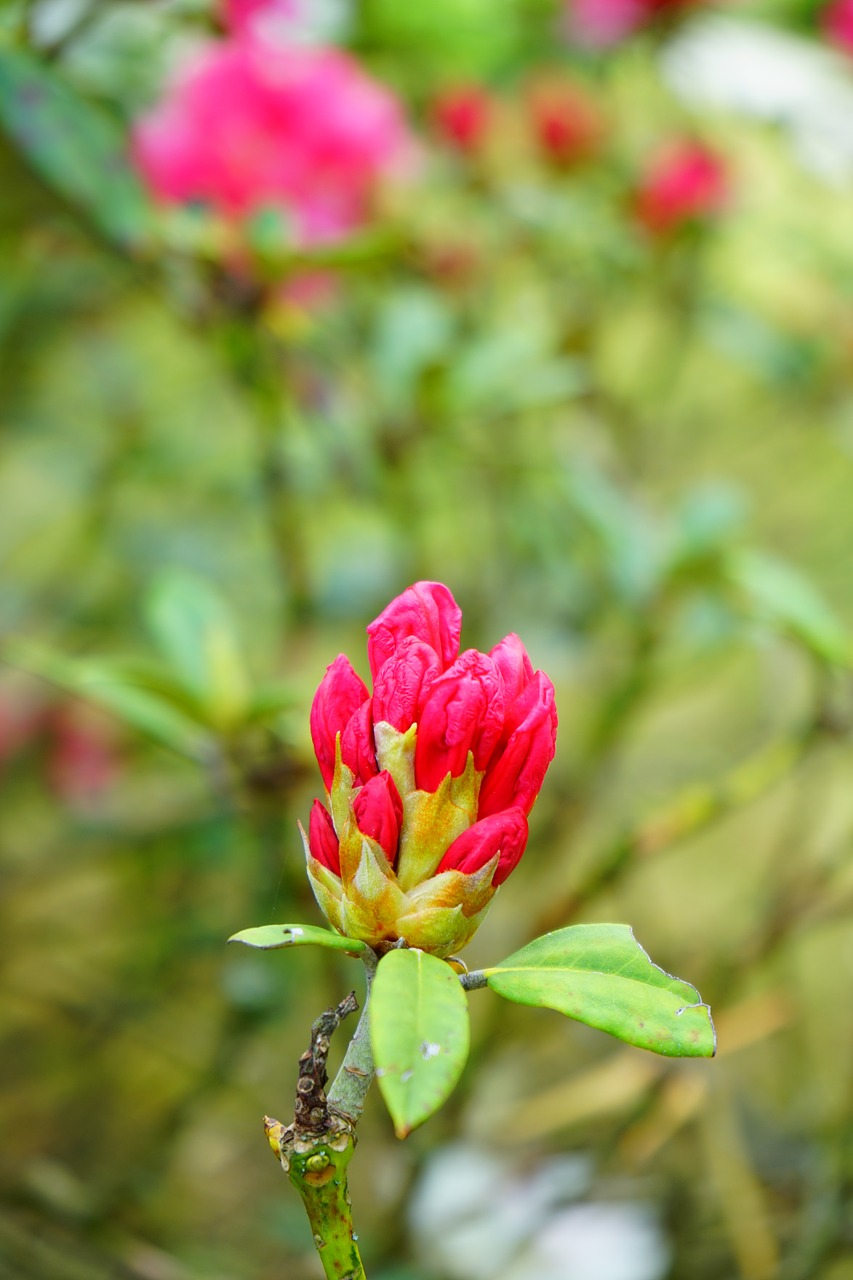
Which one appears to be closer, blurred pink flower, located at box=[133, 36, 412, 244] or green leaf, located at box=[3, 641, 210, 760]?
green leaf, located at box=[3, 641, 210, 760]

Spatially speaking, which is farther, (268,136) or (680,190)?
(680,190)

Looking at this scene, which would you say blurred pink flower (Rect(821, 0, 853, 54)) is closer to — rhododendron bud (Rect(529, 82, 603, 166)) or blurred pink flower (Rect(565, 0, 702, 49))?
blurred pink flower (Rect(565, 0, 702, 49))

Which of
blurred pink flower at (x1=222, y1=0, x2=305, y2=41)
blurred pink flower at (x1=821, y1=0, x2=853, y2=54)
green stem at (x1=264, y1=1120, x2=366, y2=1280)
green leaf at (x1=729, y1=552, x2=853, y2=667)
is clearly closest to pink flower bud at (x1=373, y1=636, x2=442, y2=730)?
green stem at (x1=264, y1=1120, x2=366, y2=1280)

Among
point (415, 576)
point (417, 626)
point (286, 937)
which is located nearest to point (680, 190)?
point (415, 576)

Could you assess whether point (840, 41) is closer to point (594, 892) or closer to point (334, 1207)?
point (594, 892)

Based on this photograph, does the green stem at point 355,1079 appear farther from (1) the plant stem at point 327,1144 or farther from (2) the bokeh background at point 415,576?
(2) the bokeh background at point 415,576

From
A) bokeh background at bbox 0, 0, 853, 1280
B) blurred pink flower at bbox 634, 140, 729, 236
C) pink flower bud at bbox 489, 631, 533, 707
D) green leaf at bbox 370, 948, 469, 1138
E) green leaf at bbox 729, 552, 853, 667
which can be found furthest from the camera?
blurred pink flower at bbox 634, 140, 729, 236

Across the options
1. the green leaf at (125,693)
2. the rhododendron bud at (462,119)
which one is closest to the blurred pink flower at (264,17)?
the rhododendron bud at (462,119)

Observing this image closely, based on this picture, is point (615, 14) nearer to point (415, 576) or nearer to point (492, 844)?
point (415, 576)
